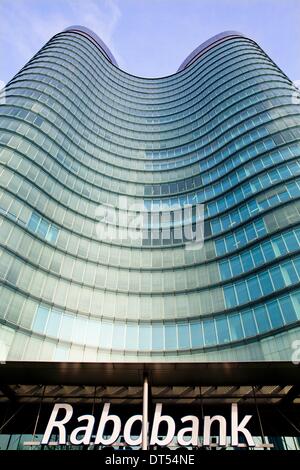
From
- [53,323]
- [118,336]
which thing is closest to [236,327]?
[118,336]

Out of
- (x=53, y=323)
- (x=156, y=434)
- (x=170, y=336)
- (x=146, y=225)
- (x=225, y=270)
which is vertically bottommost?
(x=156, y=434)

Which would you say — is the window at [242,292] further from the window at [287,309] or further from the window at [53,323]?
the window at [53,323]

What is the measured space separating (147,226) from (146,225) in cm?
23

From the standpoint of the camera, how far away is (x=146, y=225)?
1893 inches

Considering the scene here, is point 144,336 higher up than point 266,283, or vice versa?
point 266,283

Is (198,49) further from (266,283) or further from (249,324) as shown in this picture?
(249,324)

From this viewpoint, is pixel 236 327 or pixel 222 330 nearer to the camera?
pixel 236 327

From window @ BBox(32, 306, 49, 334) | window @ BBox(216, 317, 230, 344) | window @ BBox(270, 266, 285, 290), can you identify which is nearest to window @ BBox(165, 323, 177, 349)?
window @ BBox(216, 317, 230, 344)

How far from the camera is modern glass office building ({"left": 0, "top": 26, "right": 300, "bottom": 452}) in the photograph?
33656 mm

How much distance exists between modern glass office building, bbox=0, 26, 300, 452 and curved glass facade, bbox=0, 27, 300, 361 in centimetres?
15

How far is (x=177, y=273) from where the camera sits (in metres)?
42.2

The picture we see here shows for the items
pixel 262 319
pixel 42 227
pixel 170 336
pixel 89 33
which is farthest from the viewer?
pixel 89 33

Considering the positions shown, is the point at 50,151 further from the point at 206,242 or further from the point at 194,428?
the point at 194,428

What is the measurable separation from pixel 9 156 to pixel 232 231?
26884mm
